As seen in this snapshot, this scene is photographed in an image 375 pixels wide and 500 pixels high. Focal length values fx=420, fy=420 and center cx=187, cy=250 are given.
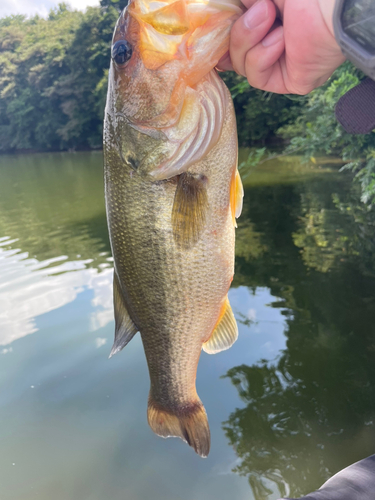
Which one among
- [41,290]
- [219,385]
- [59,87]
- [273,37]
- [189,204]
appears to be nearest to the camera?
[273,37]

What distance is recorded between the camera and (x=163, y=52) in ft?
4.82

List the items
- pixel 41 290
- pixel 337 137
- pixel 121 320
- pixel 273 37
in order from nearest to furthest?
pixel 273 37, pixel 121 320, pixel 337 137, pixel 41 290

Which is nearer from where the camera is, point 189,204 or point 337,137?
point 189,204

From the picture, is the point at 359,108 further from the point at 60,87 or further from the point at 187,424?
the point at 60,87

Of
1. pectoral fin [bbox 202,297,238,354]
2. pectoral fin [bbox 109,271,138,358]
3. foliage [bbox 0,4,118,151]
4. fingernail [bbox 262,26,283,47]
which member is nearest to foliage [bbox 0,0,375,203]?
foliage [bbox 0,4,118,151]

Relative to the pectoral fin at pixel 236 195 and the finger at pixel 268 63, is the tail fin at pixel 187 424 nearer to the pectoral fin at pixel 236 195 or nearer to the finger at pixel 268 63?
the pectoral fin at pixel 236 195

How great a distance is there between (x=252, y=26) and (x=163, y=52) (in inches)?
12.4

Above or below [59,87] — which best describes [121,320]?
above

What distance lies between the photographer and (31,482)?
12.0 feet

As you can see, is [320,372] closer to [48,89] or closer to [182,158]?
[182,158]

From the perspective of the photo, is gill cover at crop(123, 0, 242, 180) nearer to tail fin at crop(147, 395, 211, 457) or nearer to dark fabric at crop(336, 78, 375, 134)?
dark fabric at crop(336, 78, 375, 134)

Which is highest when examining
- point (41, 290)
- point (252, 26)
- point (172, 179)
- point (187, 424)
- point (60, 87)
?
point (252, 26)

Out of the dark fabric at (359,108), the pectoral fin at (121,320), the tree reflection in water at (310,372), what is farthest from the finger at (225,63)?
the tree reflection in water at (310,372)

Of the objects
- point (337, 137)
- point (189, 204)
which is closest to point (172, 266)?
point (189, 204)
